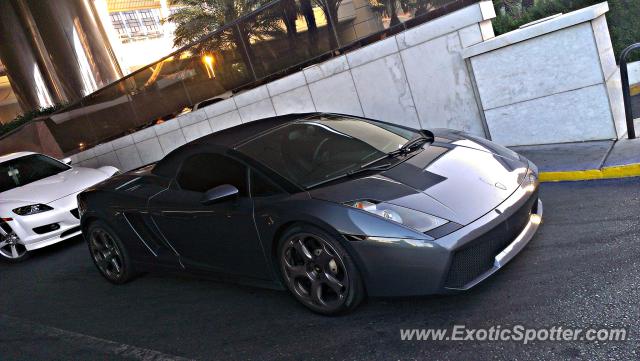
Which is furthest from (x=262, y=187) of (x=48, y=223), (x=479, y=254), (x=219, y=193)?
(x=48, y=223)

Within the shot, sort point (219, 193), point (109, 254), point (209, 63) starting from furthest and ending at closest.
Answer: point (209, 63) < point (109, 254) < point (219, 193)

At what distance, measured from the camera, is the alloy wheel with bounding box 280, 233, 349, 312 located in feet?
11.5

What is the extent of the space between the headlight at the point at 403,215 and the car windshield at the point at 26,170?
6921mm

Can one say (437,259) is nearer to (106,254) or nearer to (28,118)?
(106,254)

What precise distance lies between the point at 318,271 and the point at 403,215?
27.8 inches

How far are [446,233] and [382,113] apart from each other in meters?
4.88

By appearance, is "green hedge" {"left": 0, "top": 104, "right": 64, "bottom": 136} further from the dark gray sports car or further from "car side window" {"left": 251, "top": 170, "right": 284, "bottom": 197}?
"car side window" {"left": 251, "top": 170, "right": 284, "bottom": 197}

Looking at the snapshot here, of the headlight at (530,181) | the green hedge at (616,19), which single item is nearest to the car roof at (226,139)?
the headlight at (530,181)

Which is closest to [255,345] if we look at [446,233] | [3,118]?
[446,233]

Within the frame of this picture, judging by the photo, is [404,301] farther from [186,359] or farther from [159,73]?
[159,73]

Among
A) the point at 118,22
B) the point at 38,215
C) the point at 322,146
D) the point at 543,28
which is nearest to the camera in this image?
the point at 322,146

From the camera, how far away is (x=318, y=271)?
3.59 metres

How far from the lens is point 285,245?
12.1 feet

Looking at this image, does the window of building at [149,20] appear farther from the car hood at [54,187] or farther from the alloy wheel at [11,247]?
the alloy wheel at [11,247]
